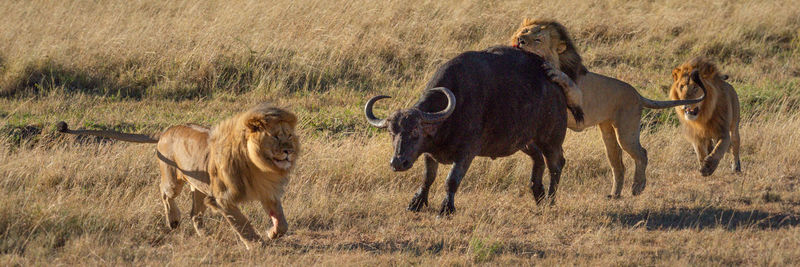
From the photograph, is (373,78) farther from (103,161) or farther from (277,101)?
(103,161)

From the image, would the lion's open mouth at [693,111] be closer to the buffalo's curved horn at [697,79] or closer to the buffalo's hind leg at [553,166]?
the buffalo's curved horn at [697,79]

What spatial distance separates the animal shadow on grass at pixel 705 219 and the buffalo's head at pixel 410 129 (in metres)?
1.83

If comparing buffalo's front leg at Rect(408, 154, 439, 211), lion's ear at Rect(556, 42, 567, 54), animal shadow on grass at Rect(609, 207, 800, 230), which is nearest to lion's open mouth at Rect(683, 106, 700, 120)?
animal shadow on grass at Rect(609, 207, 800, 230)

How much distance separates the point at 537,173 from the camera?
792 cm

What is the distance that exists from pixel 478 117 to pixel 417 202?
879 mm

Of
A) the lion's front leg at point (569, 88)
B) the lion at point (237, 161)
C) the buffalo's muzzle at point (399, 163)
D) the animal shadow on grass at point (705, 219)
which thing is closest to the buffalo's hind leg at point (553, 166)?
the lion's front leg at point (569, 88)

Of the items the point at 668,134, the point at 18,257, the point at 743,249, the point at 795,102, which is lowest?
the point at 795,102

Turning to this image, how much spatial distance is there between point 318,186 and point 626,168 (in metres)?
3.27

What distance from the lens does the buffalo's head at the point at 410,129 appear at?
6.43 metres

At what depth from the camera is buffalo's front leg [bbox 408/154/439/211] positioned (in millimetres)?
7285

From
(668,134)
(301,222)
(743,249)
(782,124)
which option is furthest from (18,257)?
(782,124)

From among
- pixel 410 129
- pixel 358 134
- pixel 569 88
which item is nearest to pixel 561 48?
pixel 569 88

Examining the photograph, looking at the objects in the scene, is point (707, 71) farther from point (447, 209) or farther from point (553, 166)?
point (447, 209)

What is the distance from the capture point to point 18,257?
593 centimetres
